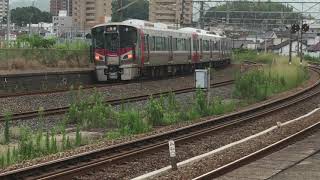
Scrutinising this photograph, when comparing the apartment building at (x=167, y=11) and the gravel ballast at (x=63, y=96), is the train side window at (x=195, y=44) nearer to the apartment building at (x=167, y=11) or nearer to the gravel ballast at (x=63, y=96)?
the gravel ballast at (x=63, y=96)

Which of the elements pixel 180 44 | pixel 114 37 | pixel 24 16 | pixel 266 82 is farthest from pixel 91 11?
pixel 266 82

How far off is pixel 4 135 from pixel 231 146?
209 inches

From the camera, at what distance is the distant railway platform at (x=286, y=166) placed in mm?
9367

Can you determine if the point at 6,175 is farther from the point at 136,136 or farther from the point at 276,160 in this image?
the point at 136,136

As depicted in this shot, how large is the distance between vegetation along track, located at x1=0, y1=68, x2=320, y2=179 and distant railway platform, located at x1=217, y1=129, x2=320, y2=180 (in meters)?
2.40

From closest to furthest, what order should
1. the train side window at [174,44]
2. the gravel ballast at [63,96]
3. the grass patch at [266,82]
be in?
the gravel ballast at [63,96], the grass patch at [266,82], the train side window at [174,44]

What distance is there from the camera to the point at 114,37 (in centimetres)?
3103

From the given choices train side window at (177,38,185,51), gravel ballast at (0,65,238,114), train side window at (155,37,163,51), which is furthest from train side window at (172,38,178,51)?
gravel ballast at (0,65,238,114)

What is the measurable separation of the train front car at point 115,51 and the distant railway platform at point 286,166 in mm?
18702

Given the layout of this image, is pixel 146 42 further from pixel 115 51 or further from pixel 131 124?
pixel 131 124

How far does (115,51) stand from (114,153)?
1925cm

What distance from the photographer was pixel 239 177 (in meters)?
9.42

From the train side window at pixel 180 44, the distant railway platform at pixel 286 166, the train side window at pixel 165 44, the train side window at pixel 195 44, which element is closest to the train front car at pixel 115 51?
the train side window at pixel 165 44

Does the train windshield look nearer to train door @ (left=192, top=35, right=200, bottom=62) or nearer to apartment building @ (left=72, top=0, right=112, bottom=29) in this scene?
train door @ (left=192, top=35, right=200, bottom=62)
